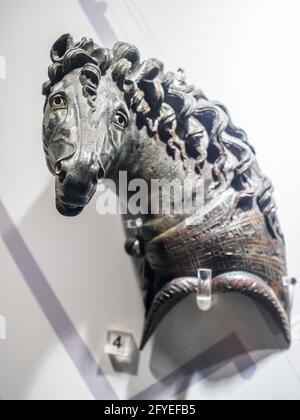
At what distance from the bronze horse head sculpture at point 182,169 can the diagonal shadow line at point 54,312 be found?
0.54 ft

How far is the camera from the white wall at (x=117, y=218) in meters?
0.61

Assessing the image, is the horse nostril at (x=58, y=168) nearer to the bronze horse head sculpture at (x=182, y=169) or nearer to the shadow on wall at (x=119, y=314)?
the bronze horse head sculpture at (x=182, y=169)

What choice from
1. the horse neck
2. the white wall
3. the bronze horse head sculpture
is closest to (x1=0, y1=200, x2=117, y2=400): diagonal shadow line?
the white wall

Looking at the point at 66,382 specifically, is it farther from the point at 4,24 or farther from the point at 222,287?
the point at 4,24

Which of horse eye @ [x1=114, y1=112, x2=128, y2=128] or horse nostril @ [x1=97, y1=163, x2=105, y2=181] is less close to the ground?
horse eye @ [x1=114, y1=112, x2=128, y2=128]

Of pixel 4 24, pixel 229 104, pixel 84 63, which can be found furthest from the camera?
pixel 4 24

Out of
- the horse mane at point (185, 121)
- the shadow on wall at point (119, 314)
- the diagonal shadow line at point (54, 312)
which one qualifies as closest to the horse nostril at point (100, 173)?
the horse mane at point (185, 121)

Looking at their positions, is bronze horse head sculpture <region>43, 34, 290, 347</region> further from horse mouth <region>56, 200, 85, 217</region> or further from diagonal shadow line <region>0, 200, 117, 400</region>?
diagonal shadow line <region>0, 200, 117, 400</region>

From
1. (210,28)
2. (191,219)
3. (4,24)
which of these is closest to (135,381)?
(191,219)

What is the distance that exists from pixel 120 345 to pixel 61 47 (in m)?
0.49

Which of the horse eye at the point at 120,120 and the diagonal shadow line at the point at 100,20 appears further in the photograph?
the diagonal shadow line at the point at 100,20

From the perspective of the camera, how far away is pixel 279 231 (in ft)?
1.86

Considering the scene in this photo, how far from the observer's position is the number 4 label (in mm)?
640

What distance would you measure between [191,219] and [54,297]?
1.09 ft
